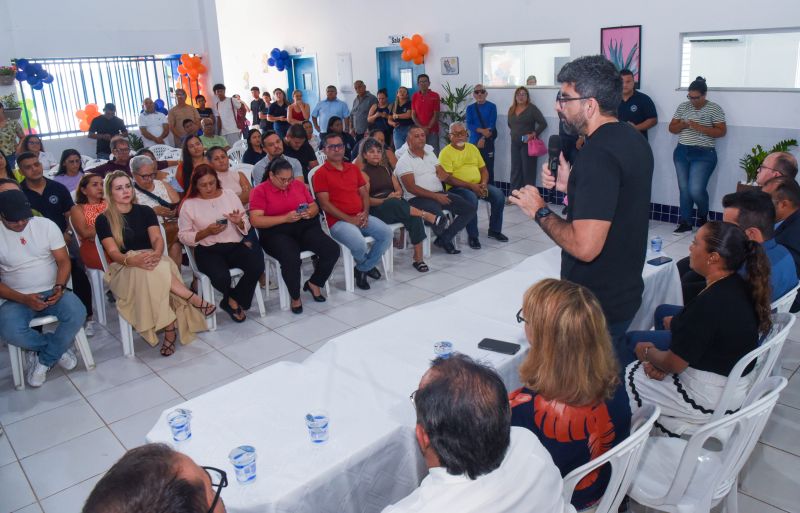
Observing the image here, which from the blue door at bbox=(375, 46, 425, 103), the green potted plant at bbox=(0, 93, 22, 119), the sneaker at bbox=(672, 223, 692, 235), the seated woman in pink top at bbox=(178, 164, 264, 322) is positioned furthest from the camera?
the blue door at bbox=(375, 46, 425, 103)

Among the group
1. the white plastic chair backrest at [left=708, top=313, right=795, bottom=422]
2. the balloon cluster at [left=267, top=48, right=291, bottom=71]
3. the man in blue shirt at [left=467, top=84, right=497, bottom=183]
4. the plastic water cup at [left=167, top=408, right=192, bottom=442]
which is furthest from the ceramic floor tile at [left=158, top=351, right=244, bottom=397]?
the balloon cluster at [left=267, top=48, right=291, bottom=71]

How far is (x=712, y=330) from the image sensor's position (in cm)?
223

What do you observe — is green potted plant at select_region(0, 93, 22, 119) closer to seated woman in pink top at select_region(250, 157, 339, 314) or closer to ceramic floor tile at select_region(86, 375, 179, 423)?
seated woman in pink top at select_region(250, 157, 339, 314)

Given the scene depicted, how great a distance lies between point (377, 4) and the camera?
9.58m

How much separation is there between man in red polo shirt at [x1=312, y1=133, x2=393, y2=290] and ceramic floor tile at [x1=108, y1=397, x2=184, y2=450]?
199 centimetres

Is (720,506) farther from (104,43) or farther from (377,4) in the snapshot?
(104,43)

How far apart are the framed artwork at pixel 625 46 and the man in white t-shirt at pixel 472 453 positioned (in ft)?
19.7

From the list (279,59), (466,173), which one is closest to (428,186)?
(466,173)

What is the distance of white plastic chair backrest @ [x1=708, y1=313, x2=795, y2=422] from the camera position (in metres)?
2.19

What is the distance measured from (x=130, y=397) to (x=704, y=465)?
2.90 metres

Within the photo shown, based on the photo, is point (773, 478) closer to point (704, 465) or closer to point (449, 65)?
point (704, 465)

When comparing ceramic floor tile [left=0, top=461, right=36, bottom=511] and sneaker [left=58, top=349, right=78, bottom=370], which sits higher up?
sneaker [left=58, top=349, right=78, bottom=370]

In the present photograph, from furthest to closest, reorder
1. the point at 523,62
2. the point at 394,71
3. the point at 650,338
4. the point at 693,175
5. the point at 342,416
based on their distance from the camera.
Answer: the point at 394,71 < the point at 523,62 < the point at 693,175 < the point at 650,338 < the point at 342,416

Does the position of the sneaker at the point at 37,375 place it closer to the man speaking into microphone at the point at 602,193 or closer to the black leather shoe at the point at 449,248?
the man speaking into microphone at the point at 602,193
